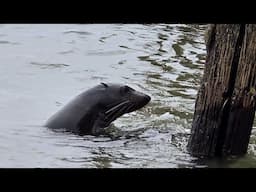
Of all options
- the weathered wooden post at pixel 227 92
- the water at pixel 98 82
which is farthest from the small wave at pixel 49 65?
the weathered wooden post at pixel 227 92

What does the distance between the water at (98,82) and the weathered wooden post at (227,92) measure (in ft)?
0.49

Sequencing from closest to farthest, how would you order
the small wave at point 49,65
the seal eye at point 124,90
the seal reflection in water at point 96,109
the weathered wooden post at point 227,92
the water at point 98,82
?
the weathered wooden post at point 227,92 → the water at point 98,82 → the seal reflection in water at point 96,109 → the seal eye at point 124,90 → the small wave at point 49,65

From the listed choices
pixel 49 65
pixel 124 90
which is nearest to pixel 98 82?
pixel 49 65

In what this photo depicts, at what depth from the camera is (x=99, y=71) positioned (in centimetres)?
782

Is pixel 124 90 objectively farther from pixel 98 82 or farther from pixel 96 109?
pixel 98 82

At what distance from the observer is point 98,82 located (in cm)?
730

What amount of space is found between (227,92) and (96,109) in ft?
6.15

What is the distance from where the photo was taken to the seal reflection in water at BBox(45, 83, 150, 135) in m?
5.28

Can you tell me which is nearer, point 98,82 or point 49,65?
point 98,82

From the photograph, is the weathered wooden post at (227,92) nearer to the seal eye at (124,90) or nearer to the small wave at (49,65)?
the seal eye at (124,90)

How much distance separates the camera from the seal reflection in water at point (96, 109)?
17.3ft

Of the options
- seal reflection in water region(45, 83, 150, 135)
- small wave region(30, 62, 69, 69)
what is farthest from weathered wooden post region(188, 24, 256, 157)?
small wave region(30, 62, 69, 69)

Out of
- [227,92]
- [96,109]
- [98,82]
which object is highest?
[227,92]
